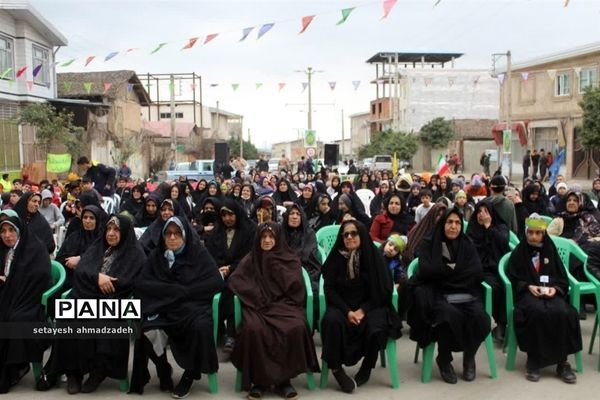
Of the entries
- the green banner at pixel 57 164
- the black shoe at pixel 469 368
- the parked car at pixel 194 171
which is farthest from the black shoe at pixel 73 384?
the parked car at pixel 194 171

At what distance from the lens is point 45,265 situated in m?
4.62

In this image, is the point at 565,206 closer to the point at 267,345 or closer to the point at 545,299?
the point at 545,299

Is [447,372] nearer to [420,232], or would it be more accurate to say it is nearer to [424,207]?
[420,232]

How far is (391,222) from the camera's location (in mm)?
7016

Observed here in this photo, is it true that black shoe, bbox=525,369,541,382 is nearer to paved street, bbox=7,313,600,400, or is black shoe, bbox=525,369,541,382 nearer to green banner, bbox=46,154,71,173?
paved street, bbox=7,313,600,400

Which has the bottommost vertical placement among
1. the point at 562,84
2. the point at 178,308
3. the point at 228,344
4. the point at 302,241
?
the point at 228,344

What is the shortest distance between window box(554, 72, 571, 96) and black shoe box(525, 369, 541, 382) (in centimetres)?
2363

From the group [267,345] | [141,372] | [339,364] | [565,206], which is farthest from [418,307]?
[565,206]

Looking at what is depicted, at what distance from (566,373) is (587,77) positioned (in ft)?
75.1

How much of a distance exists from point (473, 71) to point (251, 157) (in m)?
23.9

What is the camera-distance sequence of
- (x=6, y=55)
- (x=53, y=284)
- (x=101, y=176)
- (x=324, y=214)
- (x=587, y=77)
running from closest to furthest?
(x=53, y=284) → (x=324, y=214) → (x=101, y=176) → (x=6, y=55) → (x=587, y=77)

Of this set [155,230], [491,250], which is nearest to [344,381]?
[491,250]

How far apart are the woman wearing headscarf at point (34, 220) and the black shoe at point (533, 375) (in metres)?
4.41

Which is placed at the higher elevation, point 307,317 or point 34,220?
point 34,220
